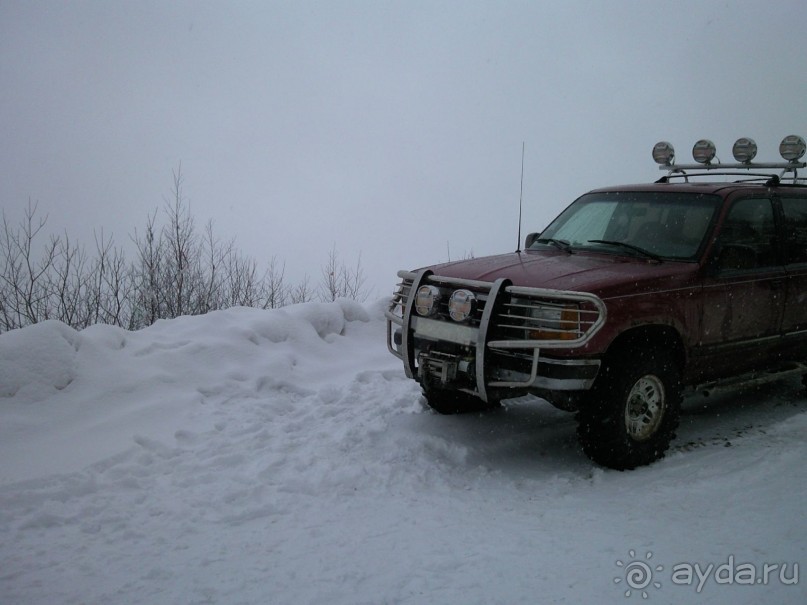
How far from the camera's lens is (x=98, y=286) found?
1323cm

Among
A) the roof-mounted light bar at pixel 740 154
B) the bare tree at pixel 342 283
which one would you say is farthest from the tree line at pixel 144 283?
the roof-mounted light bar at pixel 740 154

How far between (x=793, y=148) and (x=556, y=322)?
3.79 metres

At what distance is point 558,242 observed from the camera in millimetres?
5816

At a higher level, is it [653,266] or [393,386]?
[653,266]

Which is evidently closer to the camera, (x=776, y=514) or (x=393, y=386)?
(x=776, y=514)

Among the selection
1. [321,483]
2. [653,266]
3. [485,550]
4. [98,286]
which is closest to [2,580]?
[321,483]

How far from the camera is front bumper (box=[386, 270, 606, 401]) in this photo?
4426 mm

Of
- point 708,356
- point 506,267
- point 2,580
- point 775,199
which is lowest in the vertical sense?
point 2,580

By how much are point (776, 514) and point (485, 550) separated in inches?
67.3

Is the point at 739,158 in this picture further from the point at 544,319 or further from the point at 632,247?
the point at 544,319

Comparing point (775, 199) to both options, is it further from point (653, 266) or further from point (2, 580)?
point (2, 580)

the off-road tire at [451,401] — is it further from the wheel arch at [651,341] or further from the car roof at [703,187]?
the car roof at [703,187]

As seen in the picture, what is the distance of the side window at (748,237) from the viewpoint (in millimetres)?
5344

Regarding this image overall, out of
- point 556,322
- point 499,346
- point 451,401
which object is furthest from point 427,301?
point 451,401
